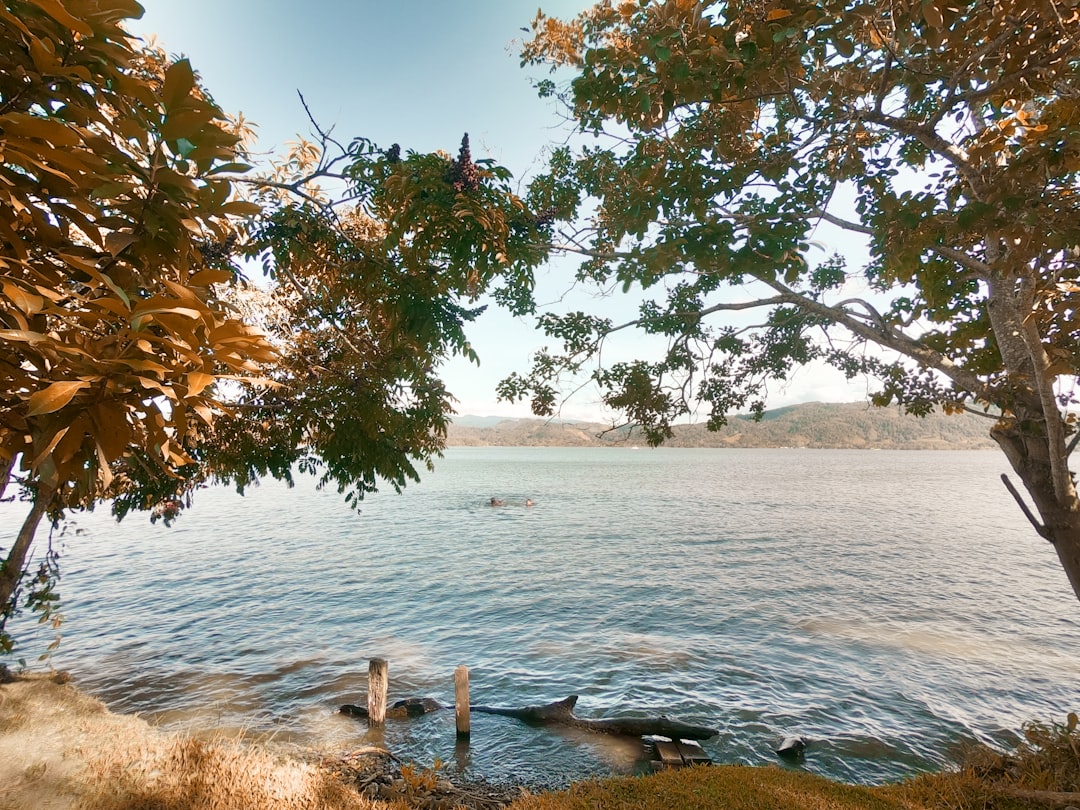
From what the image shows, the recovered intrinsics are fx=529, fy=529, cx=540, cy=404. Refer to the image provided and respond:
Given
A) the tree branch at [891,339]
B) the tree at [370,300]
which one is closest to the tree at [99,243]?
the tree at [370,300]

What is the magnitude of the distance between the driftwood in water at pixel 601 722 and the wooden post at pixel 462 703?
1.21 metres

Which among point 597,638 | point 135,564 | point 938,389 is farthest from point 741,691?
point 135,564

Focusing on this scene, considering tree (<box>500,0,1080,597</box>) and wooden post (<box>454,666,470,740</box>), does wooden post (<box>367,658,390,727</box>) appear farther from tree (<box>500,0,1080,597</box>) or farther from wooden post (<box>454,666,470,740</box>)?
tree (<box>500,0,1080,597</box>)

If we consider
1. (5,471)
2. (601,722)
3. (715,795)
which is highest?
(5,471)

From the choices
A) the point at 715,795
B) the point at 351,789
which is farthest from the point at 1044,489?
the point at 351,789

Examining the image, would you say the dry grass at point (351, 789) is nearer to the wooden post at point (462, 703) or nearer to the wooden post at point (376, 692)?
the wooden post at point (462, 703)

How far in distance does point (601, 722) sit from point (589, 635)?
20.8 feet

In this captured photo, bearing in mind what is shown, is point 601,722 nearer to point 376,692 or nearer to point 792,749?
point 792,749

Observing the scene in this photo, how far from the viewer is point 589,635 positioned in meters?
18.8

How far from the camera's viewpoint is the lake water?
12445mm

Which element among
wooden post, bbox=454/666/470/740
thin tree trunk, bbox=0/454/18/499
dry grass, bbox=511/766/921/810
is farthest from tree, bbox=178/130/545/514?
wooden post, bbox=454/666/470/740

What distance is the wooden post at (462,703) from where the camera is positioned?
39.8 ft

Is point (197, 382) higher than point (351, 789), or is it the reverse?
point (197, 382)

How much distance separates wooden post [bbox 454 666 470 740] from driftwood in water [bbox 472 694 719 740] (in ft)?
3.98
